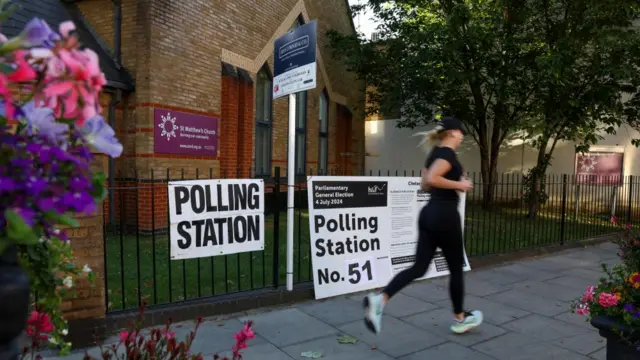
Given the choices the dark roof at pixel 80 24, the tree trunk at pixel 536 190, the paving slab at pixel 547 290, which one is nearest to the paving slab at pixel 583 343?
the paving slab at pixel 547 290

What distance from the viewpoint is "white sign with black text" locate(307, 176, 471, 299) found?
5445mm

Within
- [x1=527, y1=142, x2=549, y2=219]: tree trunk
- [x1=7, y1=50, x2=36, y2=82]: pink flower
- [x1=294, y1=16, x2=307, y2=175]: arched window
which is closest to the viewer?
[x1=7, y1=50, x2=36, y2=82]: pink flower

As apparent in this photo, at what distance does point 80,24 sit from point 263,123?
16.4 ft

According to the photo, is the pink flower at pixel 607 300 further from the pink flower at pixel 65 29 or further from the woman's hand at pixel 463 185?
the pink flower at pixel 65 29

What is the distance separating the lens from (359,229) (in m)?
5.77

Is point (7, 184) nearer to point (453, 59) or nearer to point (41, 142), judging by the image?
point (41, 142)

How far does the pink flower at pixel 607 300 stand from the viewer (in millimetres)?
3191

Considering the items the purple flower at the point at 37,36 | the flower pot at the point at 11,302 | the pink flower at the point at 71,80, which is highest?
the purple flower at the point at 37,36

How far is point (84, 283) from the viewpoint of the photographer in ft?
12.6

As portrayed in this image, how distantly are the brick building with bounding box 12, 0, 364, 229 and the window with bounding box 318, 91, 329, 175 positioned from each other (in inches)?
58.2

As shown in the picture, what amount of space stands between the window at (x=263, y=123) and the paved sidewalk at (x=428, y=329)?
7.61 metres

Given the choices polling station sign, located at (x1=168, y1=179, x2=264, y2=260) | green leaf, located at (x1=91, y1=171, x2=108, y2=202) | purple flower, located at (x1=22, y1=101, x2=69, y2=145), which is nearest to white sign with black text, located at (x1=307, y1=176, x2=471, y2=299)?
polling station sign, located at (x1=168, y1=179, x2=264, y2=260)

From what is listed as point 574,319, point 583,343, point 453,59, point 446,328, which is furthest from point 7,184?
point 453,59

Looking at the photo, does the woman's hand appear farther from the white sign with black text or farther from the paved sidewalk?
the white sign with black text
